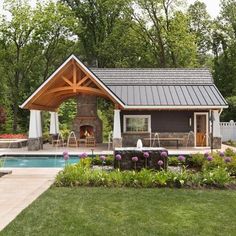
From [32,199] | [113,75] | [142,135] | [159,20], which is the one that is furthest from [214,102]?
[159,20]

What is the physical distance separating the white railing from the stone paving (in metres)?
17.4

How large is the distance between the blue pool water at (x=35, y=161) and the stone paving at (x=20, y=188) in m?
3.36

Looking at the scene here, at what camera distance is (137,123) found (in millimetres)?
22516

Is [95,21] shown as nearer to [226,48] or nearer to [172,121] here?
[226,48]

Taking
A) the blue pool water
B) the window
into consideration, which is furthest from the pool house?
the blue pool water

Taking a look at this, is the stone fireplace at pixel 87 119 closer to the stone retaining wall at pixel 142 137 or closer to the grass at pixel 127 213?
the stone retaining wall at pixel 142 137

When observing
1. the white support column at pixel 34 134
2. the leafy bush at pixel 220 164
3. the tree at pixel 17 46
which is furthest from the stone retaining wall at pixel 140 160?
the tree at pixel 17 46

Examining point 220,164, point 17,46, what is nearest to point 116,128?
point 220,164

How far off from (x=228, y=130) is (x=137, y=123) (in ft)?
27.5

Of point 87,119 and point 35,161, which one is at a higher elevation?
A: point 87,119

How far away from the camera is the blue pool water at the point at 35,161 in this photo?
16266 mm

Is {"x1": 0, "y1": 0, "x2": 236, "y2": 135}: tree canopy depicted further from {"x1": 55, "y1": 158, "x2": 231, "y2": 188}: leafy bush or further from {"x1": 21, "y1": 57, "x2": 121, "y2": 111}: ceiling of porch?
{"x1": 55, "y1": 158, "x2": 231, "y2": 188}: leafy bush

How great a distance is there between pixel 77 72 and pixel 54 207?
46.1ft

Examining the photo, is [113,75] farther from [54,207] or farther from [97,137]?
[54,207]
